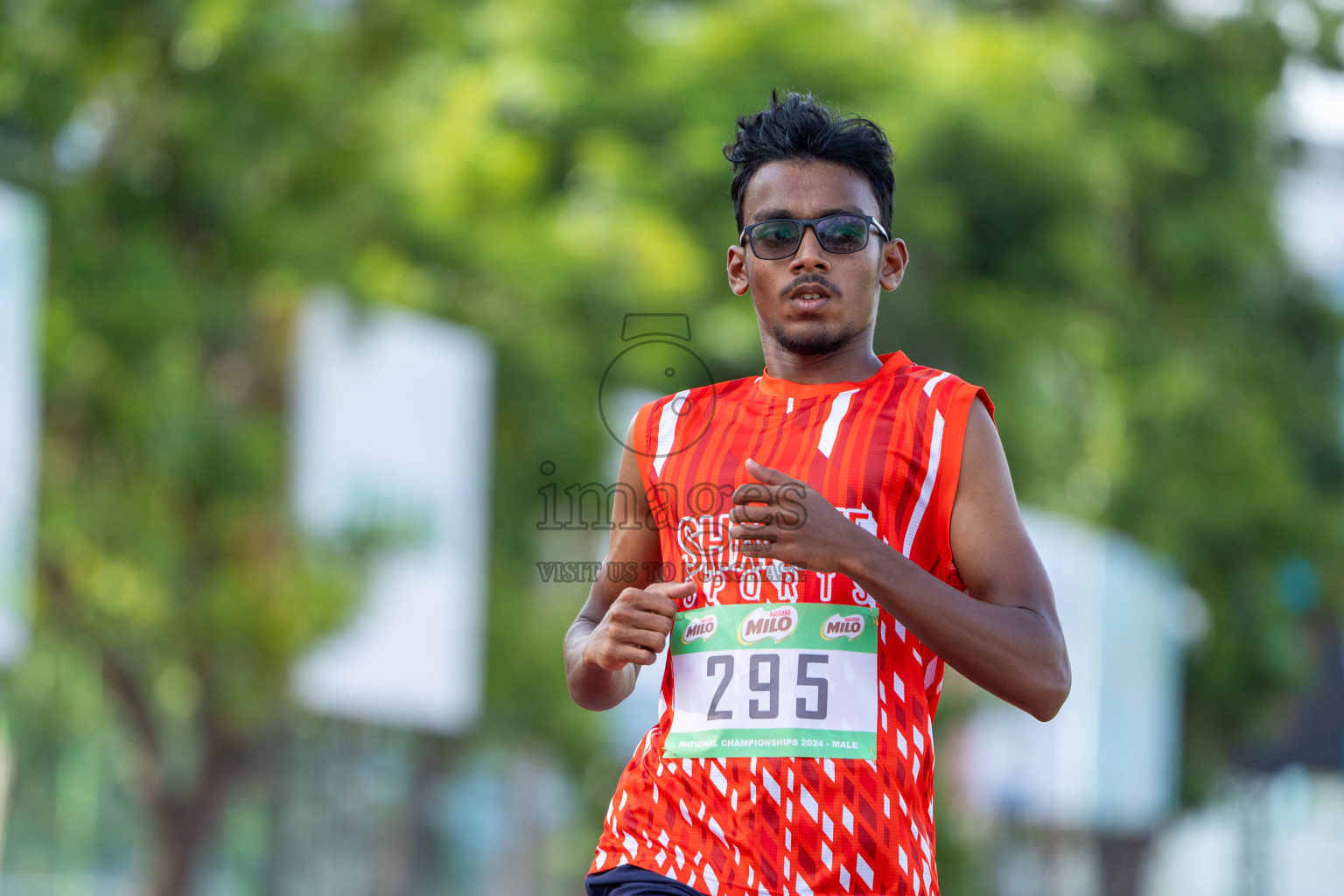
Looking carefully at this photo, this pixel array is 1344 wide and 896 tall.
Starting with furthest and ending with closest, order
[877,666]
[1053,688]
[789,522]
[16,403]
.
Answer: [16,403]
[877,666]
[1053,688]
[789,522]

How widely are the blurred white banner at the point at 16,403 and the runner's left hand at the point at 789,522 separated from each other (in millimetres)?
7387

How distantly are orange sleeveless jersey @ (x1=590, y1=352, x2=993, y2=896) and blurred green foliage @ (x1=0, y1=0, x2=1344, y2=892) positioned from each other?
7.68 meters

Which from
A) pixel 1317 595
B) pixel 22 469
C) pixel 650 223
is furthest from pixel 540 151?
pixel 1317 595

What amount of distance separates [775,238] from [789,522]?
523 millimetres

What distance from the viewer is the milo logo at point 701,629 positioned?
8.58ft

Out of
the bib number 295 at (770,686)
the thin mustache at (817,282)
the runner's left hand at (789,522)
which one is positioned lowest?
the bib number 295 at (770,686)

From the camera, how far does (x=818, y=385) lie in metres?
2.72

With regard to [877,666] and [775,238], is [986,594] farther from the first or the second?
[775,238]

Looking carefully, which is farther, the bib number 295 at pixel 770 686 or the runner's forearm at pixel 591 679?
the runner's forearm at pixel 591 679

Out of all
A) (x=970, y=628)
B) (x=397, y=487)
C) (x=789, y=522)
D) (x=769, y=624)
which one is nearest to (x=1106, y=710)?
(x=397, y=487)

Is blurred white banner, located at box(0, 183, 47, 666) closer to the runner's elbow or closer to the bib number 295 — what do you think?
the bib number 295

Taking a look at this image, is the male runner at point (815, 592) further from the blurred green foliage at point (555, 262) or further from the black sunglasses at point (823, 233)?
the blurred green foliage at point (555, 262)

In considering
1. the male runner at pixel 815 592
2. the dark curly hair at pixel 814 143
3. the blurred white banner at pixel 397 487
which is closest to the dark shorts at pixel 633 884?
the male runner at pixel 815 592

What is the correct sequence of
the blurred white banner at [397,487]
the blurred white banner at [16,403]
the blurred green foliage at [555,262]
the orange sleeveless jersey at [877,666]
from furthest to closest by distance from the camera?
the blurred white banner at [397,487], the blurred green foliage at [555,262], the blurred white banner at [16,403], the orange sleeveless jersey at [877,666]
